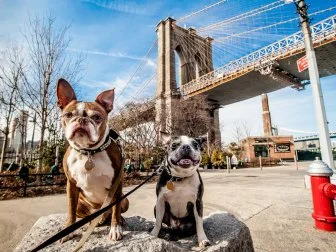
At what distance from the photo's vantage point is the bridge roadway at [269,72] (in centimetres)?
1694

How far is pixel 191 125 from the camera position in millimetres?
23234

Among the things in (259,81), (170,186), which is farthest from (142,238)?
(259,81)

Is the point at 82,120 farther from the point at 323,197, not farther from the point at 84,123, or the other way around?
the point at 323,197

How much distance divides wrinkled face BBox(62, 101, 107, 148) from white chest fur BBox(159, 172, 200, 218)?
612 mm

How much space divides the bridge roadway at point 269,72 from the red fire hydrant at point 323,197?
17625 millimetres

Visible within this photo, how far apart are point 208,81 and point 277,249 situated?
23.4m

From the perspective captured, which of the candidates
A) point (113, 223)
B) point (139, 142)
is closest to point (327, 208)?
point (113, 223)

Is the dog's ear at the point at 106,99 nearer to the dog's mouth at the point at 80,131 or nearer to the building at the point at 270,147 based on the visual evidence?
the dog's mouth at the point at 80,131

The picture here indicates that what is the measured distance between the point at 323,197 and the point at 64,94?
3.29m

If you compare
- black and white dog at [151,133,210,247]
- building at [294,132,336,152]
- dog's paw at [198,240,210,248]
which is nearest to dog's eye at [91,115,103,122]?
black and white dog at [151,133,210,247]

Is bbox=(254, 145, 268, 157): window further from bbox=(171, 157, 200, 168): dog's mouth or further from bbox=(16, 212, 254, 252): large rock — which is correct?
bbox=(171, 157, 200, 168): dog's mouth

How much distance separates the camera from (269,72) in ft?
63.3

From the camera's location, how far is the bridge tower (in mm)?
24344

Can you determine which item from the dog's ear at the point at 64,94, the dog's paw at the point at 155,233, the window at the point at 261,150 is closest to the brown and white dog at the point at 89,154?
the dog's ear at the point at 64,94
